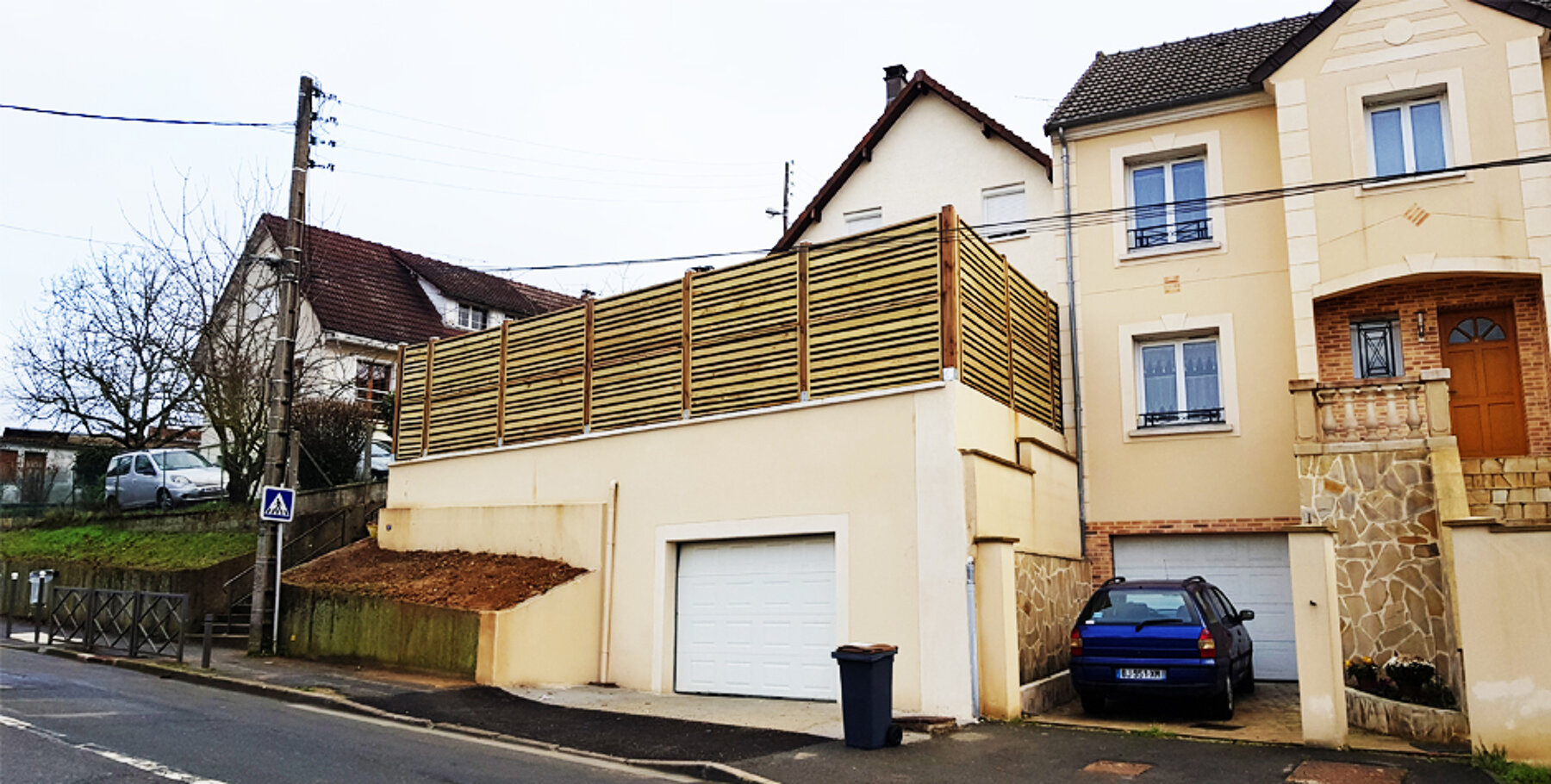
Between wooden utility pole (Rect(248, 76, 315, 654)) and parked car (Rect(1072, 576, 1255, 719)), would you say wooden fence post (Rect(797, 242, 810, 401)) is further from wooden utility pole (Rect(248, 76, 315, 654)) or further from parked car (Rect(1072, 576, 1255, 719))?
wooden utility pole (Rect(248, 76, 315, 654))

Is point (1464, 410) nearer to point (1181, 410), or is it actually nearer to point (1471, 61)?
point (1181, 410)

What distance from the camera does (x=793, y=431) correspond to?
14453mm

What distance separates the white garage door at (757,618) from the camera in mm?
13977

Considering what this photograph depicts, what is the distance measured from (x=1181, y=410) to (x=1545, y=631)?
24.5ft

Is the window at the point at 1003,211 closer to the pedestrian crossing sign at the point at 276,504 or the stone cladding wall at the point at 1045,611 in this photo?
the stone cladding wall at the point at 1045,611

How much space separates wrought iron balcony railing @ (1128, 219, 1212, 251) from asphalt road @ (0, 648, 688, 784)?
11616mm

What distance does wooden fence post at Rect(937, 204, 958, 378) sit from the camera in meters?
13.2

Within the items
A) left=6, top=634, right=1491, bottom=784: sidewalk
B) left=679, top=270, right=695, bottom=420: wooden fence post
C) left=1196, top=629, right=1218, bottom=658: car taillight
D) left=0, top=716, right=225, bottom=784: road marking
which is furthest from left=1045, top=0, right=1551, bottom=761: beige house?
left=0, top=716, right=225, bottom=784: road marking

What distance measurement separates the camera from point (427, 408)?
20.4 metres

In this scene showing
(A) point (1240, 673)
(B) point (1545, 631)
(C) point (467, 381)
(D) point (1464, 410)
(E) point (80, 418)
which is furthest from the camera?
(E) point (80, 418)

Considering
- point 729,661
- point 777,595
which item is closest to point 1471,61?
point 777,595

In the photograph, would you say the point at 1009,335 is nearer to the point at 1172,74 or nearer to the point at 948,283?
the point at 948,283

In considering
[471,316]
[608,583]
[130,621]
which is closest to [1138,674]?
[608,583]

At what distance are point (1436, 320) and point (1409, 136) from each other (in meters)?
2.61
